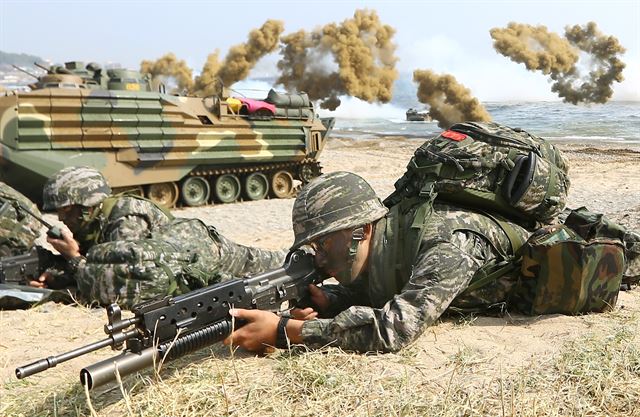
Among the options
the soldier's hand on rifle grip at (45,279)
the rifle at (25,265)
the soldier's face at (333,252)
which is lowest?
the soldier's hand on rifle grip at (45,279)

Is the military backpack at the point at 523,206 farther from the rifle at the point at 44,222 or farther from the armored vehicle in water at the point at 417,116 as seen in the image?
the armored vehicle in water at the point at 417,116

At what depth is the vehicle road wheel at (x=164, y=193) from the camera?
13312 millimetres

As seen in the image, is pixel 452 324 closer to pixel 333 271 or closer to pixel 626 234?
pixel 333 271

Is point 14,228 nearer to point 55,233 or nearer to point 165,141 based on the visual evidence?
point 55,233

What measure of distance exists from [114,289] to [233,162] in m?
9.10

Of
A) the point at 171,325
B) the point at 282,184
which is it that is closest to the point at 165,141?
the point at 282,184

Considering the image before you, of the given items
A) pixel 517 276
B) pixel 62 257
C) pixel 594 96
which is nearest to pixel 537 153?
pixel 517 276

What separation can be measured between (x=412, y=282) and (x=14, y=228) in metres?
5.03

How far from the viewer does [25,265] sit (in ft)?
19.8

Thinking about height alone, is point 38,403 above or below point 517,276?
below

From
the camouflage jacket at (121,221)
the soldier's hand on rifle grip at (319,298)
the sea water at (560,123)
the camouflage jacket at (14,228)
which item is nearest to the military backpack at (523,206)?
the soldier's hand on rifle grip at (319,298)

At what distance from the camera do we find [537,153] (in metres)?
3.70

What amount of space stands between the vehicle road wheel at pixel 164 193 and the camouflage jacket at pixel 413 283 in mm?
10170

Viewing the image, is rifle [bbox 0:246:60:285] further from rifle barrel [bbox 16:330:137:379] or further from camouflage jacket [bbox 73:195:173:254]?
rifle barrel [bbox 16:330:137:379]
